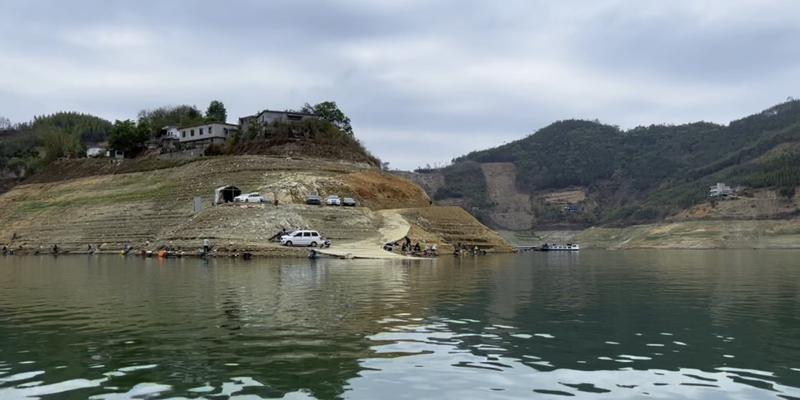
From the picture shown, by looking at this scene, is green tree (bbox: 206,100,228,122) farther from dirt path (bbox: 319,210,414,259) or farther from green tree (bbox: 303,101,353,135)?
dirt path (bbox: 319,210,414,259)

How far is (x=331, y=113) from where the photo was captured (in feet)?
426

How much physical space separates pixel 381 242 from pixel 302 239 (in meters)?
8.95

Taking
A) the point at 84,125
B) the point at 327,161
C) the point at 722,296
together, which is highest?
the point at 84,125

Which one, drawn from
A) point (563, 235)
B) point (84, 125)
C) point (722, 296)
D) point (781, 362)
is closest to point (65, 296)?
point (781, 362)

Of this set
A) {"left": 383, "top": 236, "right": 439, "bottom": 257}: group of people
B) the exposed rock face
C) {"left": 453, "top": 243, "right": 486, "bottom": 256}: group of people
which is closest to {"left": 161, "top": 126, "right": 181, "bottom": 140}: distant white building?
the exposed rock face

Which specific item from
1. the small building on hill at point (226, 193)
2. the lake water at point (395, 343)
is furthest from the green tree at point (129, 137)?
the lake water at point (395, 343)

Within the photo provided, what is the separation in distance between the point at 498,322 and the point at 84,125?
200 meters

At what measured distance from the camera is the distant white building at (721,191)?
16132cm

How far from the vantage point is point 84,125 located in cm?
19275

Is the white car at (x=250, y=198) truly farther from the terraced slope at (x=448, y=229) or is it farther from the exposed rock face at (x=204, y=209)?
the terraced slope at (x=448, y=229)

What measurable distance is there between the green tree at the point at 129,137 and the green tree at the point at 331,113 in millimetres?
31089

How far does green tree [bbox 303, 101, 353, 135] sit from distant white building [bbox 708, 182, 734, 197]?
95.5 m

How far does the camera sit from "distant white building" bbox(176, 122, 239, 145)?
11764cm

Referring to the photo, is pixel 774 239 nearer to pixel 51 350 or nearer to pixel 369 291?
pixel 369 291
